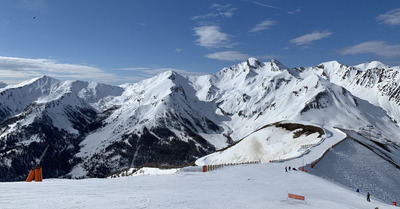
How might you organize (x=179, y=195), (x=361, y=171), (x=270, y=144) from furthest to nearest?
(x=270, y=144) → (x=361, y=171) → (x=179, y=195)

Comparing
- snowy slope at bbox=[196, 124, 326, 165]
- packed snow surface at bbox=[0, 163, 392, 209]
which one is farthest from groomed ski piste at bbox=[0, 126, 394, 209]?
snowy slope at bbox=[196, 124, 326, 165]

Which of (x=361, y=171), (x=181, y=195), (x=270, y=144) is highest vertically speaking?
(x=181, y=195)

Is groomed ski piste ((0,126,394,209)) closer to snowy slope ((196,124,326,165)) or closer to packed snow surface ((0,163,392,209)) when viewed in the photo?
packed snow surface ((0,163,392,209))

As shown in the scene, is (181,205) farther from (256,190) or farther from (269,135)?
(269,135)

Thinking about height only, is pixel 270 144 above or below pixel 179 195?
below

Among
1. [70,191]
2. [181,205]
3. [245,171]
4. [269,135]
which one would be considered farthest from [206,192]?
[269,135]

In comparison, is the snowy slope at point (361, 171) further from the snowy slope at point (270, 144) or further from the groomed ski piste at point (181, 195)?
the groomed ski piste at point (181, 195)

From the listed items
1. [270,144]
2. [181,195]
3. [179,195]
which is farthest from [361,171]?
[179,195]

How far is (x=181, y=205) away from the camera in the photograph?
2252 cm

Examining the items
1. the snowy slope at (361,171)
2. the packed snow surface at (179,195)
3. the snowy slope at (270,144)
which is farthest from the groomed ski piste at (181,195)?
the snowy slope at (270,144)

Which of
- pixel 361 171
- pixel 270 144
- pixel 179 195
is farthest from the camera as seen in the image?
pixel 270 144

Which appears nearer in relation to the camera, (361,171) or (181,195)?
(181,195)

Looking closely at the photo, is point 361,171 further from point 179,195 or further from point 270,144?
point 179,195

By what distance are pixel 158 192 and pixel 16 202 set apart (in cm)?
1180
